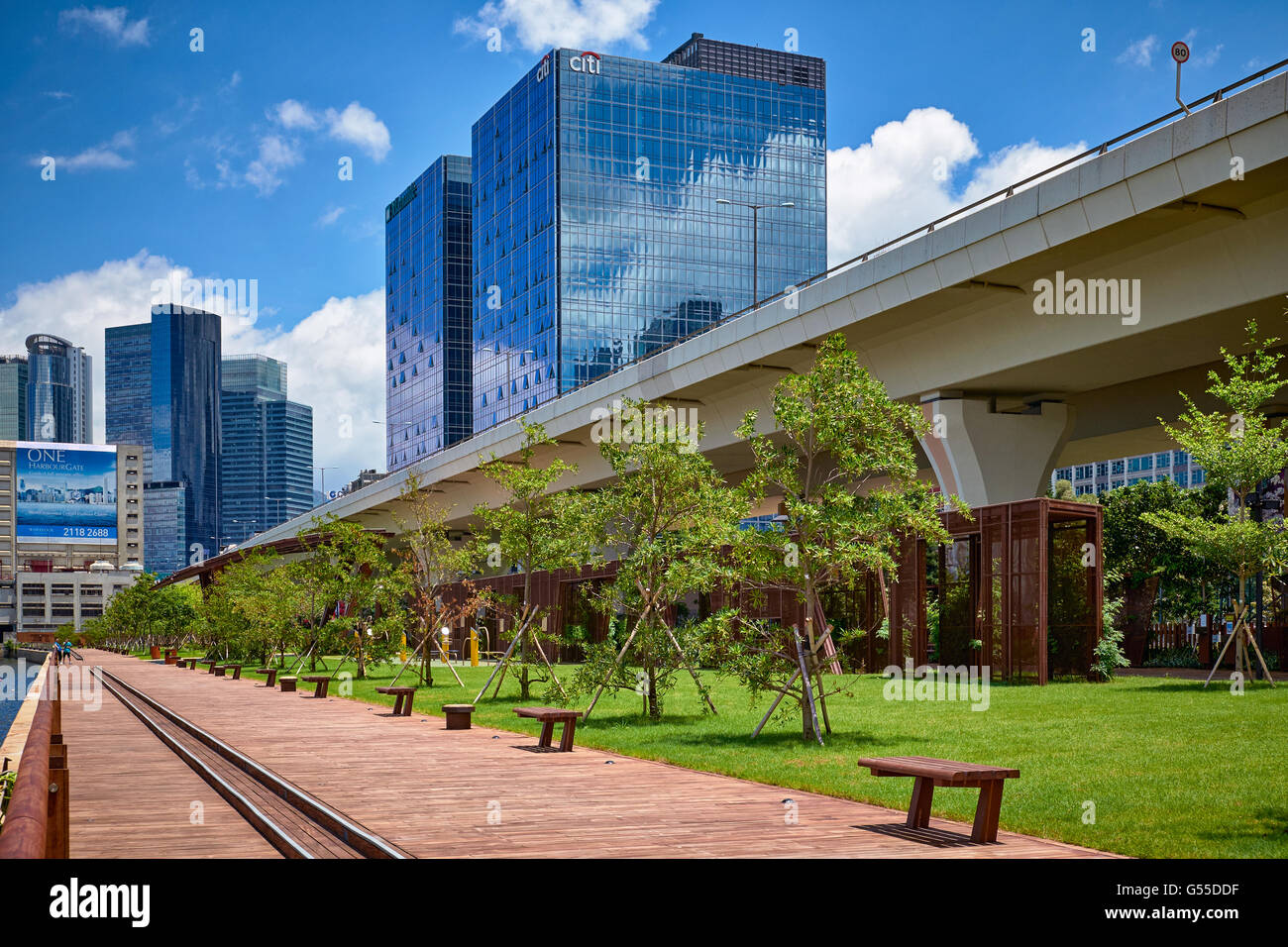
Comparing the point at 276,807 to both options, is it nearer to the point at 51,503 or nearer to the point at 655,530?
the point at 655,530

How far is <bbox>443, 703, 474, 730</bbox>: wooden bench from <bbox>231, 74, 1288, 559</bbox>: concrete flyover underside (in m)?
13.7

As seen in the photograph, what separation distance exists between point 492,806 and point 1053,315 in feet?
61.0

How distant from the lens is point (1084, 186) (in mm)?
22312

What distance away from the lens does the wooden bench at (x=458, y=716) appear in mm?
19312

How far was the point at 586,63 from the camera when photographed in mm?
128875

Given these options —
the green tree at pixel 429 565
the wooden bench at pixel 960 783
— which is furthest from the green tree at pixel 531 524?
the wooden bench at pixel 960 783

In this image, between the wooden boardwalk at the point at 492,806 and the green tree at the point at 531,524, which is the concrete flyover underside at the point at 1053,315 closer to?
the green tree at the point at 531,524

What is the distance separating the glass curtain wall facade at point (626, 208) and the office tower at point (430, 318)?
18.2 meters

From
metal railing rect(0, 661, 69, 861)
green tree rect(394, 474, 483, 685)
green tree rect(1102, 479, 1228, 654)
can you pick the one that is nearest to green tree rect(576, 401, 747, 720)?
metal railing rect(0, 661, 69, 861)

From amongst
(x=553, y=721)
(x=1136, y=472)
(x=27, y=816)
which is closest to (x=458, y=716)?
(x=553, y=721)

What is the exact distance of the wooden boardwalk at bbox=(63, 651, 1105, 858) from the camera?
9.12 metres

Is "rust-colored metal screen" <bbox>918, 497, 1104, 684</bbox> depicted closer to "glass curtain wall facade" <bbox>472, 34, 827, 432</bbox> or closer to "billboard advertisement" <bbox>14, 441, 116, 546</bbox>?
"glass curtain wall facade" <bbox>472, 34, 827, 432</bbox>

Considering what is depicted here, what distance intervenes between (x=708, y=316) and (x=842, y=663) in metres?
106
